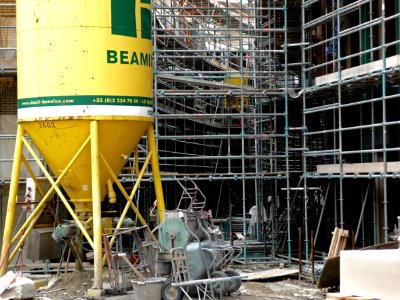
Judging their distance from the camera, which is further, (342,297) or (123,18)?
(123,18)

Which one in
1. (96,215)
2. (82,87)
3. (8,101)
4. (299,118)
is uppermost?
(8,101)

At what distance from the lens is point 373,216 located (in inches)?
711

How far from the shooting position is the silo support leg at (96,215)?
14.3 m

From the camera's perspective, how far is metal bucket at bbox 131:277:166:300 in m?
13.6

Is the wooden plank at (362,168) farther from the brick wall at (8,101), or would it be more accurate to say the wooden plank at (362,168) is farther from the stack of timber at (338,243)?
the brick wall at (8,101)

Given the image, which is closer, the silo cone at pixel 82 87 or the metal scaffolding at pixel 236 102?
the silo cone at pixel 82 87

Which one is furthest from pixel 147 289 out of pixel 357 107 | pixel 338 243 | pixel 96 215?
pixel 357 107

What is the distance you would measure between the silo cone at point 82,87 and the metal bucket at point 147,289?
1.15 meters

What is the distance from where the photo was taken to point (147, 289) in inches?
535

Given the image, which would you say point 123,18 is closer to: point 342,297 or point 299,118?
point 342,297

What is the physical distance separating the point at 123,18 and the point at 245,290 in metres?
5.72

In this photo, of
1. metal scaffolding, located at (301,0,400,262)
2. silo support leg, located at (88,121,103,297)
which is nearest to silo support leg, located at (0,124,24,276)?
silo support leg, located at (88,121,103,297)

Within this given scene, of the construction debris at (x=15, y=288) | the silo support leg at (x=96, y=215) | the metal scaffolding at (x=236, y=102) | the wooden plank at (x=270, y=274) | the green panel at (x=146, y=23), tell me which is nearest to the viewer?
the construction debris at (x=15, y=288)

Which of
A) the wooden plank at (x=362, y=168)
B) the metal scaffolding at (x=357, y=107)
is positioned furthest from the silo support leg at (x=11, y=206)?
the wooden plank at (x=362, y=168)
